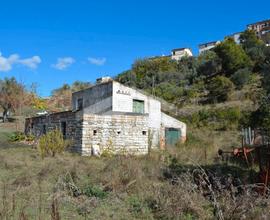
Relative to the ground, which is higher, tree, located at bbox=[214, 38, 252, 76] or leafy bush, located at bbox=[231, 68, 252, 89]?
tree, located at bbox=[214, 38, 252, 76]

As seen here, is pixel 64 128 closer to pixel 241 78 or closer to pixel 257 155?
pixel 257 155

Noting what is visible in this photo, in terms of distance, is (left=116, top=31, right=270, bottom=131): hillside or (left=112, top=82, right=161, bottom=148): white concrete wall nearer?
(left=112, top=82, right=161, bottom=148): white concrete wall

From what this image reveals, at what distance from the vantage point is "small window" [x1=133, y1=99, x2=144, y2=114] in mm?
23484

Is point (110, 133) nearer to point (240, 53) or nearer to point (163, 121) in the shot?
point (163, 121)

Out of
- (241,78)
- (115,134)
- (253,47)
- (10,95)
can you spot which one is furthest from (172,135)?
(253,47)

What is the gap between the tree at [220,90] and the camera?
38094 mm

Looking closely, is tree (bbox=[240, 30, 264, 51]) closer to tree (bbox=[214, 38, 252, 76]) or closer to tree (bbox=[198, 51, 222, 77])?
tree (bbox=[214, 38, 252, 76])

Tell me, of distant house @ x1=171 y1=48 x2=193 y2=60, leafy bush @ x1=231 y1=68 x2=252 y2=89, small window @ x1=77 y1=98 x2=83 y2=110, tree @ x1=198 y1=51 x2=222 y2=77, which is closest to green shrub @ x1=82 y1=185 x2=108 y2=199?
small window @ x1=77 y1=98 x2=83 y2=110

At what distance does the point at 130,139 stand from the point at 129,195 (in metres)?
11.9

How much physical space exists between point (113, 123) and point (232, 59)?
102ft

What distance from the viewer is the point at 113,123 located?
19391mm

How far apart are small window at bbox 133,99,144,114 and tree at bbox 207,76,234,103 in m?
16.2

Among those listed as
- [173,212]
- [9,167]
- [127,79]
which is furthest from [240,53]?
[173,212]

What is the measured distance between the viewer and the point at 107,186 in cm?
847
